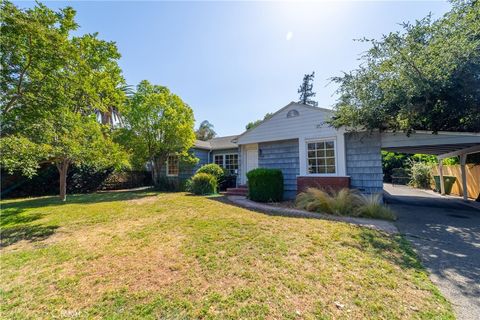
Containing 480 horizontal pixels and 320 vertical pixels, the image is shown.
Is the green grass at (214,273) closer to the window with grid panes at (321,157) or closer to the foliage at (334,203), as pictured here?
the foliage at (334,203)

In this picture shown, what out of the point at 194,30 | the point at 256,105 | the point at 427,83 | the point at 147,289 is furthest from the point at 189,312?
the point at 256,105

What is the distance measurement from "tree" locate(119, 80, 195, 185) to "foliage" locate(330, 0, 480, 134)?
9.29 m

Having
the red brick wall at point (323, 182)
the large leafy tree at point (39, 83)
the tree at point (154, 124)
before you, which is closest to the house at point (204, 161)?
the tree at point (154, 124)

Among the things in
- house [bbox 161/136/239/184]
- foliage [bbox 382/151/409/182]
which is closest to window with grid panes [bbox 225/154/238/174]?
house [bbox 161/136/239/184]

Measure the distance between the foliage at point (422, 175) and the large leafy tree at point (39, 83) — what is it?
2112 cm

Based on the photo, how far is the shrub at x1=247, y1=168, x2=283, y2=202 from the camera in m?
9.03

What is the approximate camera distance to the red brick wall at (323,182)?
8.53 metres

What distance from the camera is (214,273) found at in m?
3.09

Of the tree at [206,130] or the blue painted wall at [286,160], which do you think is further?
the tree at [206,130]

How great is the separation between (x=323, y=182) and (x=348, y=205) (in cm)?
219

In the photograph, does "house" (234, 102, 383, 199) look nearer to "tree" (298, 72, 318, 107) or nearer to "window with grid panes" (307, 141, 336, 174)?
"window with grid panes" (307, 141, 336, 174)

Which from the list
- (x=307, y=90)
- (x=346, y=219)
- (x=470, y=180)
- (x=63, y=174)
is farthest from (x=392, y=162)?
(x=63, y=174)

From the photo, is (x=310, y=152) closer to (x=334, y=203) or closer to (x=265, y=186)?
(x=265, y=186)

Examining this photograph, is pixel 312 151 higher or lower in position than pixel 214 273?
higher
